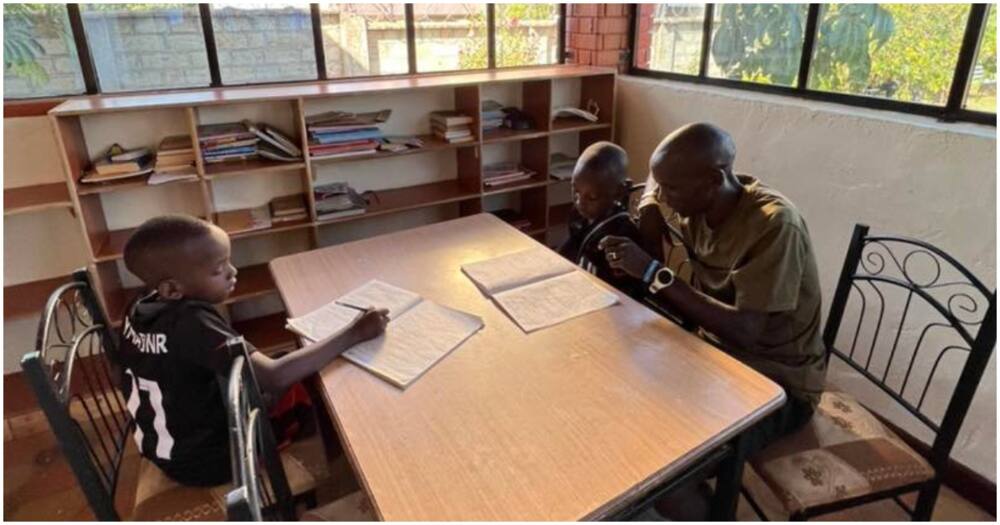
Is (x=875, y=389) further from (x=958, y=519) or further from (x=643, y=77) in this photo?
(x=643, y=77)

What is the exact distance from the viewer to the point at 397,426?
1057mm

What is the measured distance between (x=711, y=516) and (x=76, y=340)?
4.76 ft

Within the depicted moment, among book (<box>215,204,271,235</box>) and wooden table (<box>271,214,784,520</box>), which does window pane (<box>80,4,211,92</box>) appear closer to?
book (<box>215,204,271,235</box>)

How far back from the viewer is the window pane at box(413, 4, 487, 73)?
2.71m

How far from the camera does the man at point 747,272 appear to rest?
1328mm

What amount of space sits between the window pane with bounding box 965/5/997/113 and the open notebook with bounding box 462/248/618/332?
1211 millimetres

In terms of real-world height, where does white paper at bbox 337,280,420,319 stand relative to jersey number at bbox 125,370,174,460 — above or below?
above

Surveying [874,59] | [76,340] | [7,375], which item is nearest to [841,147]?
[874,59]

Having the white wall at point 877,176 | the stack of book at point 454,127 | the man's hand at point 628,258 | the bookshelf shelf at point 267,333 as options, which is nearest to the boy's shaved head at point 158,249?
the man's hand at point 628,258

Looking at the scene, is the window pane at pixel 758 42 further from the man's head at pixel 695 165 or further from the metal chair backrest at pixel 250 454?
the metal chair backrest at pixel 250 454

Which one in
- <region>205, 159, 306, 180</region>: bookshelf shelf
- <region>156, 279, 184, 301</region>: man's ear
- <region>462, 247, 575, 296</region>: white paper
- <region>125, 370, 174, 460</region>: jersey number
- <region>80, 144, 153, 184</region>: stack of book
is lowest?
<region>125, 370, 174, 460</region>: jersey number

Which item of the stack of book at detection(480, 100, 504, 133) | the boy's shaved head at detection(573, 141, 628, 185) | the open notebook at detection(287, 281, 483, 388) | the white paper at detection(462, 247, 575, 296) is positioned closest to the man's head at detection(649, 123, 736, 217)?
the boy's shaved head at detection(573, 141, 628, 185)

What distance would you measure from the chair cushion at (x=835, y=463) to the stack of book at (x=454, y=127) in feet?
5.89

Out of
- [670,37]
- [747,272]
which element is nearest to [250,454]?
[747,272]
